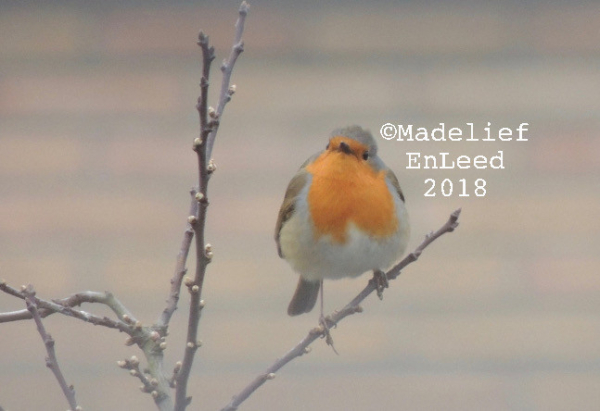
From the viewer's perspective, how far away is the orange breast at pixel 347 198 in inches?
50.1

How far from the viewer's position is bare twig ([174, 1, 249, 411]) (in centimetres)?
70

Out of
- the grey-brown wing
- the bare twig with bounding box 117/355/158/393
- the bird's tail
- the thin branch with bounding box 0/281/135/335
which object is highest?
the grey-brown wing

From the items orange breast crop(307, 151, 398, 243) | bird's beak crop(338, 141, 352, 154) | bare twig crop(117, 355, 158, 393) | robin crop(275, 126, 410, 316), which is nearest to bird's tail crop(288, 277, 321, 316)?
robin crop(275, 126, 410, 316)

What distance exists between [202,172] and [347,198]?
0.59 metres

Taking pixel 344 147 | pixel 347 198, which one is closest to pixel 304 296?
pixel 347 198

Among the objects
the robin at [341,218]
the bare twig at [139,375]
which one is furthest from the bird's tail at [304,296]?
the bare twig at [139,375]

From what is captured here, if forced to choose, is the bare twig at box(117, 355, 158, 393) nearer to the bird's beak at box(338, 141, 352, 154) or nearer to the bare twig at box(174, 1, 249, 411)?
the bare twig at box(174, 1, 249, 411)

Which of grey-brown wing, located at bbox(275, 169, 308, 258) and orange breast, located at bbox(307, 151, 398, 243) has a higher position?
grey-brown wing, located at bbox(275, 169, 308, 258)

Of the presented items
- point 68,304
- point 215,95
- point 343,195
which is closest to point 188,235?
point 68,304

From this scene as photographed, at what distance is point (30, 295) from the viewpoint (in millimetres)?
834

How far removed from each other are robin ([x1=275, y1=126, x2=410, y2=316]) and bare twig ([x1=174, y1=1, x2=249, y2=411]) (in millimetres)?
391

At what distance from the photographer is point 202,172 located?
2.42 feet

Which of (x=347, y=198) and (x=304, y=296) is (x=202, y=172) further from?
(x=304, y=296)

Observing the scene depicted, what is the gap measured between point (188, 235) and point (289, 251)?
0.56 m
